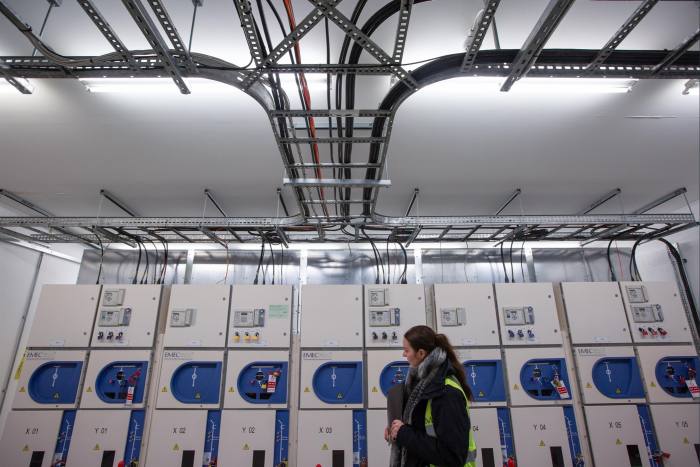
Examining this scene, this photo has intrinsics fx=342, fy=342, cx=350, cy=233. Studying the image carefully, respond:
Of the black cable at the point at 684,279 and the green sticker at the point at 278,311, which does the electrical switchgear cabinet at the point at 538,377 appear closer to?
the black cable at the point at 684,279

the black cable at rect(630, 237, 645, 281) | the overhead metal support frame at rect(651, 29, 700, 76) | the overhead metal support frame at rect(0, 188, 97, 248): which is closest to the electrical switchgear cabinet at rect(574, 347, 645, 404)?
the black cable at rect(630, 237, 645, 281)

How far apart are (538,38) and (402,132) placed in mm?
1067

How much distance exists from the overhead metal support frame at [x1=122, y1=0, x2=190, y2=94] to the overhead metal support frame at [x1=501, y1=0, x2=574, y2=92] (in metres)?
1.33

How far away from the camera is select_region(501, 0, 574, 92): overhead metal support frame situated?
3.68ft

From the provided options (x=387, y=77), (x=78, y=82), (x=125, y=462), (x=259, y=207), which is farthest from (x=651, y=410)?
(x=78, y=82)

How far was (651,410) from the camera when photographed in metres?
2.60

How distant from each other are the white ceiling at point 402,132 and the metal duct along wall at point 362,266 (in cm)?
66

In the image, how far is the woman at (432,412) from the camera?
1235 mm

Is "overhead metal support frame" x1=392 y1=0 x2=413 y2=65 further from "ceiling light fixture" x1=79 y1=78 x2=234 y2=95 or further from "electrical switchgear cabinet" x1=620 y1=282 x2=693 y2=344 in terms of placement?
"electrical switchgear cabinet" x1=620 y1=282 x2=693 y2=344

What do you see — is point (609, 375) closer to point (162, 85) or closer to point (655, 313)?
point (655, 313)

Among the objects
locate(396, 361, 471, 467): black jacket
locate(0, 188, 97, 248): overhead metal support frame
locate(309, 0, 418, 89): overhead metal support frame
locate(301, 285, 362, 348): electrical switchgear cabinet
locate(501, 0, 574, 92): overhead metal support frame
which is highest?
locate(0, 188, 97, 248): overhead metal support frame

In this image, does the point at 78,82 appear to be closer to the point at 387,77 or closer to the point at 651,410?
the point at 387,77

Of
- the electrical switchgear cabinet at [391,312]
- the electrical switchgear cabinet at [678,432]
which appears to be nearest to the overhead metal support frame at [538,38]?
the electrical switchgear cabinet at [391,312]

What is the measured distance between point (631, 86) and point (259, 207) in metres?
2.99
